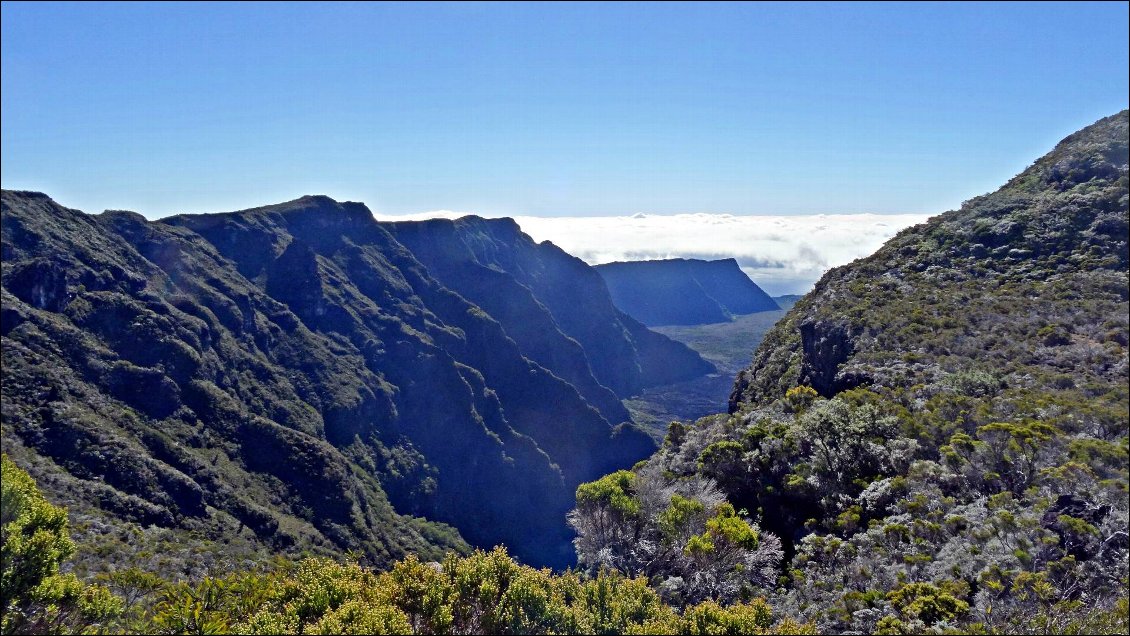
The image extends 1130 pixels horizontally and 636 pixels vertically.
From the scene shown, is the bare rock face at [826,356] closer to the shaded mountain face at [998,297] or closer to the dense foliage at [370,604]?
the shaded mountain face at [998,297]

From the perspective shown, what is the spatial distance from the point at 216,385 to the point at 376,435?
48.7 m

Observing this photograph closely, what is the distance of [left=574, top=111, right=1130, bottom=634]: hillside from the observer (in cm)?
1944

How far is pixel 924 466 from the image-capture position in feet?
89.0

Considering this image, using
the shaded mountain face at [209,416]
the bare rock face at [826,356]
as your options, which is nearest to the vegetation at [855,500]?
the bare rock face at [826,356]

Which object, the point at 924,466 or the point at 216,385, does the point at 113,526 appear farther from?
the point at 924,466

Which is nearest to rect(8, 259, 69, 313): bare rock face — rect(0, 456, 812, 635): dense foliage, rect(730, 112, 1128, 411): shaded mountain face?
rect(0, 456, 812, 635): dense foliage

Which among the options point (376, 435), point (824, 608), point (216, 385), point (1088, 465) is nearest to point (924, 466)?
point (1088, 465)

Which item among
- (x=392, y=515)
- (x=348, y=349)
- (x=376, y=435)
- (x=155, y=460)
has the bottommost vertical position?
(x=392, y=515)

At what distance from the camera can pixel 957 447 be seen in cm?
2686

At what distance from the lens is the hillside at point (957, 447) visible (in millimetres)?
19438

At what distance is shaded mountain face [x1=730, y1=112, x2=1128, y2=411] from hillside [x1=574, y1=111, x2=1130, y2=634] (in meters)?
0.18

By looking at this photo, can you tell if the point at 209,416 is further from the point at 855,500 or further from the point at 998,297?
the point at 998,297

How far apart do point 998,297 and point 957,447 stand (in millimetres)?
21152

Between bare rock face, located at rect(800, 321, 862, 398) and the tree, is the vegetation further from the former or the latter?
bare rock face, located at rect(800, 321, 862, 398)
